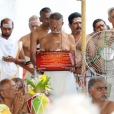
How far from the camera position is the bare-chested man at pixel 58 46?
4496 millimetres

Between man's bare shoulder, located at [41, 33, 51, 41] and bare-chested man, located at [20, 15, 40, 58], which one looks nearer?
man's bare shoulder, located at [41, 33, 51, 41]

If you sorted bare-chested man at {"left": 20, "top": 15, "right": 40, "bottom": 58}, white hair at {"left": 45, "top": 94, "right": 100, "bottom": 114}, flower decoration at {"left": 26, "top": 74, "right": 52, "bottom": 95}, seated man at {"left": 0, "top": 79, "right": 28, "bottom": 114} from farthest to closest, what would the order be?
bare-chested man at {"left": 20, "top": 15, "right": 40, "bottom": 58} < seated man at {"left": 0, "top": 79, "right": 28, "bottom": 114} < flower decoration at {"left": 26, "top": 74, "right": 52, "bottom": 95} < white hair at {"left": 45, "top": 94, "right": 100, "bottom": 114}

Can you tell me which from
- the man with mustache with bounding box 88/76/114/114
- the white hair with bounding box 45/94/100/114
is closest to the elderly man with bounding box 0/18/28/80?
the man with mustache with bounding box 88/76/114/114

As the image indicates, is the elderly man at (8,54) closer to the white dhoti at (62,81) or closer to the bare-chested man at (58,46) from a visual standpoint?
the bare-chested man at (58,46)

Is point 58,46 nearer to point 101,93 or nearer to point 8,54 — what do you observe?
point 8,54

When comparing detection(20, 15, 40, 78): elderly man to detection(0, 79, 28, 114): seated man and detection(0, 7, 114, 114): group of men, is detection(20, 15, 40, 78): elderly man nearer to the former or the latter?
detection(0, 7, 114, 114): group of men

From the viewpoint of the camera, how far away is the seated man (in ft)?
11.5

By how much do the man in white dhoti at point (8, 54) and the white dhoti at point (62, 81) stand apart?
71 centimetres

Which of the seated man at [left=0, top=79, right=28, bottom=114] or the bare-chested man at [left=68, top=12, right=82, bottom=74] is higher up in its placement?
the bare-chested man at [left=68, top=12, right=82, bottom=74]

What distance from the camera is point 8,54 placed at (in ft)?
16.6

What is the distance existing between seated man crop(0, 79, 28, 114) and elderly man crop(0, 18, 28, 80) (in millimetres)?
1448

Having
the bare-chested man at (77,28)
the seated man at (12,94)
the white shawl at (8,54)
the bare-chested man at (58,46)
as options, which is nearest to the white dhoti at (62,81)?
the bare-chested man at (58,46)

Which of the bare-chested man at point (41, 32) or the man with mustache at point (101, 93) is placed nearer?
the man with mustache at point (101, 93)

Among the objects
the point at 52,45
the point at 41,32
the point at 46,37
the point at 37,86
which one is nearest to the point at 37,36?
the point at 41,32
